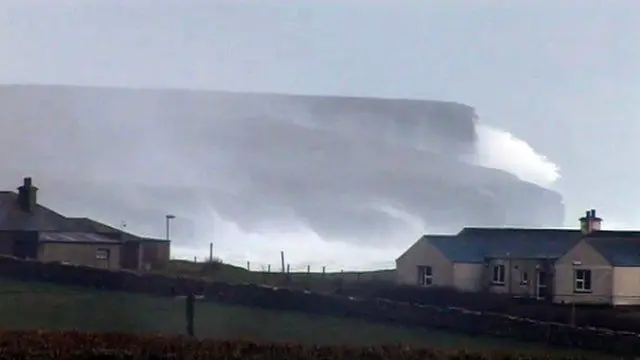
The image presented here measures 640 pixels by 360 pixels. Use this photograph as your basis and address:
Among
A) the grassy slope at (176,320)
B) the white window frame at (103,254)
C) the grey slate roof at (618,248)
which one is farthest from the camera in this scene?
the grey slate roof at (618,248)

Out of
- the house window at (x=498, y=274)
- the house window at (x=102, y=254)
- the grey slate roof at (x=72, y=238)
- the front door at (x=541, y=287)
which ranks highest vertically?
the grey slate roof at (x=72, y=238)

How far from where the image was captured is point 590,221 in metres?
8.85

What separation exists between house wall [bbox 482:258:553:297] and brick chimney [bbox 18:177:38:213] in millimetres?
3463

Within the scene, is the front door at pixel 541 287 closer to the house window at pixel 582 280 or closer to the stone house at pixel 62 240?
the house window at pixel 582 280

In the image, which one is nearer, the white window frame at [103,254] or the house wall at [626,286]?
the white window frame at [103,254]

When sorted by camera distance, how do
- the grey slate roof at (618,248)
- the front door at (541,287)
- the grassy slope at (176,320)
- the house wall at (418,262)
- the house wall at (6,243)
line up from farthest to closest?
the front door at (541,287)
the grey slate roof at (618,248)
the house wall at (6,243)
the house wall at (418,262)
the grassy slope at (176,320)

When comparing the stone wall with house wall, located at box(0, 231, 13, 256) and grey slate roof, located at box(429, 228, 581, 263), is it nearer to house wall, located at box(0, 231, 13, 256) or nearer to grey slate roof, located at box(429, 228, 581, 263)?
house wall, located at box(0, 231, 13, 256)

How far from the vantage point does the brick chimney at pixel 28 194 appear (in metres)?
8.79

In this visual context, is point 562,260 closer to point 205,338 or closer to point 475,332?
point 475,332

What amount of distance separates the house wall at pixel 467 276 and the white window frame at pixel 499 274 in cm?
11

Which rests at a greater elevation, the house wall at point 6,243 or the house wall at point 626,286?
the house wall at point 6,243

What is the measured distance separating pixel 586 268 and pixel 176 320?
3.77m

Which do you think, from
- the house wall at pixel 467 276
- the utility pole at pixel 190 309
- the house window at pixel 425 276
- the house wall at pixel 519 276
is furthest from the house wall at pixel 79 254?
the house wall at pixel 519 276

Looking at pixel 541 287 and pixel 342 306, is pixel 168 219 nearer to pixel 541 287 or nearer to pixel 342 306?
pixel 342 306
